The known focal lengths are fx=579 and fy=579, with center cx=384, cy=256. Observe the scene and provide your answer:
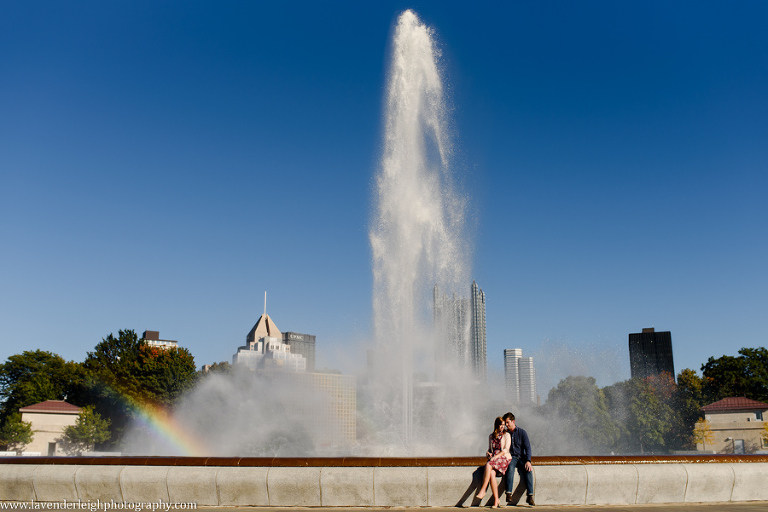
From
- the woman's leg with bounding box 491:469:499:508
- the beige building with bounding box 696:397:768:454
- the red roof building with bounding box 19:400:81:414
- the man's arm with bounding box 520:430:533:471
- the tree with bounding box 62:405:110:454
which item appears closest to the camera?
the woman's leg with bounding box 491:469:499:508

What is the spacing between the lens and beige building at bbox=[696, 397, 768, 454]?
62750mm

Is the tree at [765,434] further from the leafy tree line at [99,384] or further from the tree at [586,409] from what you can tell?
the leafy tree line at [99,384]

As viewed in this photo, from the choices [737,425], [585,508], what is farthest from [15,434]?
[737,425]

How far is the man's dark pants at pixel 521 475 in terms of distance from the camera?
10.1 m

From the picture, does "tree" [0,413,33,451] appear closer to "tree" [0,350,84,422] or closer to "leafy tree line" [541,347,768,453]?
"tree" [0,350,84,422]

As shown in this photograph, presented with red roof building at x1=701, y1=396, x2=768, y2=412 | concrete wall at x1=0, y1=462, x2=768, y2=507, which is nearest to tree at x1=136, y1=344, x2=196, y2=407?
concrete wall at x1=0, y1=462, x2=768, y2=507

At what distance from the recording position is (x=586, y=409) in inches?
2421

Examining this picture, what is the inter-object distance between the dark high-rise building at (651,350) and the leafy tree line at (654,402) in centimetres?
10730

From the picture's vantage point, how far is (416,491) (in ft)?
32.8

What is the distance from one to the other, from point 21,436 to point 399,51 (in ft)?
172

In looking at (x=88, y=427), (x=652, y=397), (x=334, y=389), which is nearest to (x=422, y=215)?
(x=334, y=389)

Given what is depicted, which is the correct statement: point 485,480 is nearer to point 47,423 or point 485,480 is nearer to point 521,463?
point 521,463

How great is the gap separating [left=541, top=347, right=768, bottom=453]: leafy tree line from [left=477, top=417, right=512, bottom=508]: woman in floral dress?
160 feet

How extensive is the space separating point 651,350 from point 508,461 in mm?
199077
